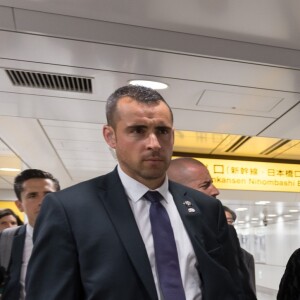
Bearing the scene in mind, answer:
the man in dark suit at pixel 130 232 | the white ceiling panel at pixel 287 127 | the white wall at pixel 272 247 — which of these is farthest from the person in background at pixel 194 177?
the white wall at pixel 272 247

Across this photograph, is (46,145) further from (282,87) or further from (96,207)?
(96,207)

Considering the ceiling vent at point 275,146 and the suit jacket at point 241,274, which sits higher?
the ceiling vent at point 275,146

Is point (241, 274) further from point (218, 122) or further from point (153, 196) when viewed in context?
point (218, 122)

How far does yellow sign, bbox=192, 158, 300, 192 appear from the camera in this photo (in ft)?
20.1

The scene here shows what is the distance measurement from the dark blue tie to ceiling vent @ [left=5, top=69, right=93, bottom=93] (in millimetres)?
Answer: 1700

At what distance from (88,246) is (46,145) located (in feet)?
Result: 16.9

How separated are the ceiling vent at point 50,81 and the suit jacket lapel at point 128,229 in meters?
1.66

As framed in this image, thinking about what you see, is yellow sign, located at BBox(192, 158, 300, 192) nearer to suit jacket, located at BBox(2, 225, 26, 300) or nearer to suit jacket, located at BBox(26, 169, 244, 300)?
suit jacket, located at BBox(2, 225, 26, 300)

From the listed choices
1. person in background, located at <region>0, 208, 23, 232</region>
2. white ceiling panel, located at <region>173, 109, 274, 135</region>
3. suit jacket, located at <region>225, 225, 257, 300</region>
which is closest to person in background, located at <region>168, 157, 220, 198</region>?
suit jacket, located at <region>225, 225, 257, 300</region>

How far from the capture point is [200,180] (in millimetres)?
2545

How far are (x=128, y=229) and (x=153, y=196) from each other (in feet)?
0.69

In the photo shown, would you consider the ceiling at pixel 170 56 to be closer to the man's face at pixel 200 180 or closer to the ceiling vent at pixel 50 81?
the ceiling vent at pixel 50 81

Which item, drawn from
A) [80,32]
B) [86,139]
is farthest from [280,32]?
[86,139]

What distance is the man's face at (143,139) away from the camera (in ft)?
4.94
